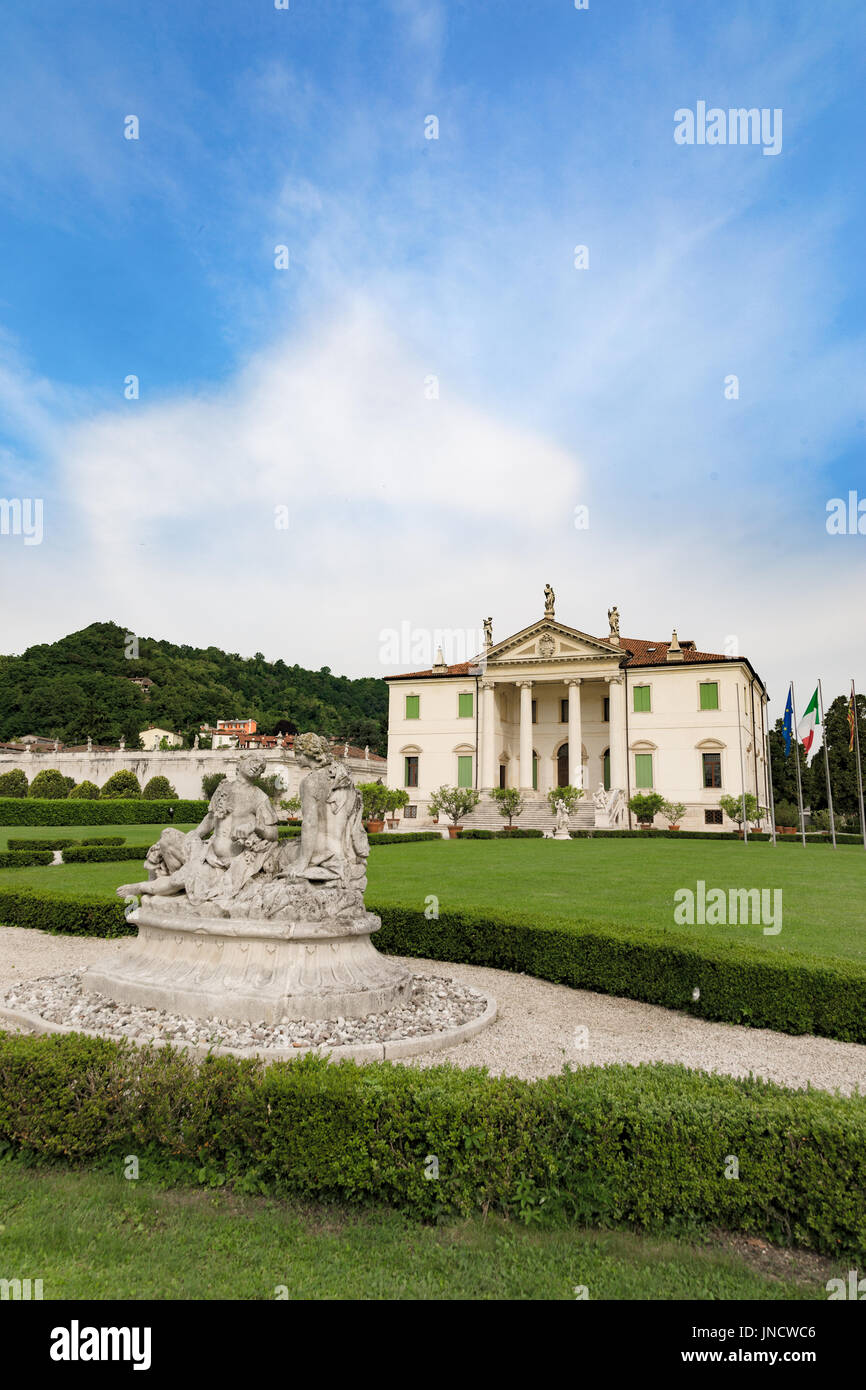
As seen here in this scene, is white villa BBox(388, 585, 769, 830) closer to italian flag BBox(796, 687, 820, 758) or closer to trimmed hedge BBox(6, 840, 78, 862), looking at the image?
italian flag BBox(796, 687, 820, 758)

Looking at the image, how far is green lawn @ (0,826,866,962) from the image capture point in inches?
445

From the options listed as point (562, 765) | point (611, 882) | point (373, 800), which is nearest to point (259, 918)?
point (611, 882)

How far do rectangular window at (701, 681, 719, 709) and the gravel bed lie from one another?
1450 inches

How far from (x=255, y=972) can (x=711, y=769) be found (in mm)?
38827

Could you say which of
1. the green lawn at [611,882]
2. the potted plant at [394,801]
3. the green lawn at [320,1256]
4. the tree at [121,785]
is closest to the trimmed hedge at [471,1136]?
the green lawn at [320,1256]

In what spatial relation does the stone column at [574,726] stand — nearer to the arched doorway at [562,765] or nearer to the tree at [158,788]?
the arched doorway at [562,765]

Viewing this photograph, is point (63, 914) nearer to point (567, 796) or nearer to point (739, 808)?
point (567, 796)

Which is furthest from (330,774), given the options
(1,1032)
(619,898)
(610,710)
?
(610,710)

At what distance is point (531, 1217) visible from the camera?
13.5ft

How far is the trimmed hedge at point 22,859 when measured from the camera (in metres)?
20.8

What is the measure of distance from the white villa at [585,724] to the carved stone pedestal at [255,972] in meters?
32.1

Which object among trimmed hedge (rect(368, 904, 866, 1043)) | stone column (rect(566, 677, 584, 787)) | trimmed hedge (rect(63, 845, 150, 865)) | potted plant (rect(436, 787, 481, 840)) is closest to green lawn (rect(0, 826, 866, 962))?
trimmed hedge (rect(368, 904, 866, 1043))

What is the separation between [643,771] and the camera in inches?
1720

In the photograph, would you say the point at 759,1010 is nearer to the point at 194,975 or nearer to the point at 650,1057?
the point at 650,1057
